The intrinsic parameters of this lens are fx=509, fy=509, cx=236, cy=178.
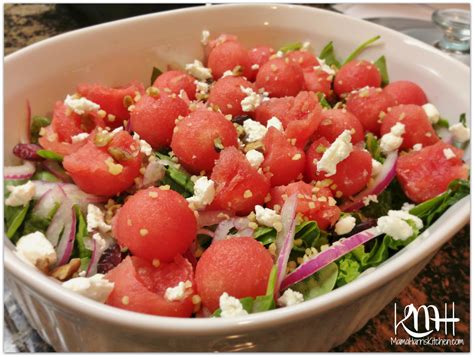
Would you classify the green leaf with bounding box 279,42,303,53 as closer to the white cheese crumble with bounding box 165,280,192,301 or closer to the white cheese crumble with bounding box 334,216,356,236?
the white cheese crumble with bounding box 334,216,356,236

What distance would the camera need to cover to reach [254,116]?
1.20 metres

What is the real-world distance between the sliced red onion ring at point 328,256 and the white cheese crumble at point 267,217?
0.30 feet

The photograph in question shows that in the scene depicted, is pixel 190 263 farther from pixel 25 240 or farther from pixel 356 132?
pixel 356 132

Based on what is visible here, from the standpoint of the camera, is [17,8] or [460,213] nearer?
[460,213]

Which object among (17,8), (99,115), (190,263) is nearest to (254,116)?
(99,115)

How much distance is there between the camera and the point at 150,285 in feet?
2.62

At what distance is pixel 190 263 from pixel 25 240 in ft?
0.92

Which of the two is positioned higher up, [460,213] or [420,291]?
[460,213]

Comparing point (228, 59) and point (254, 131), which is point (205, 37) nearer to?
point (228, 59)

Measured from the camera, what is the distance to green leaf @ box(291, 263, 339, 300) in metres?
0.87

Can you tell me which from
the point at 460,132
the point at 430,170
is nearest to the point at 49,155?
the point at 430,170

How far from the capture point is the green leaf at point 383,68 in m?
1.40

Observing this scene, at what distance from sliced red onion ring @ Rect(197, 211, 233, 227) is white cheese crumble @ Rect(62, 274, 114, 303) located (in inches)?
8.7

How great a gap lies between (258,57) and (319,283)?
0.71m
